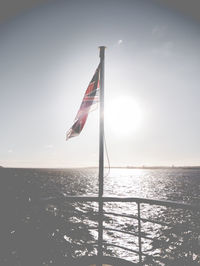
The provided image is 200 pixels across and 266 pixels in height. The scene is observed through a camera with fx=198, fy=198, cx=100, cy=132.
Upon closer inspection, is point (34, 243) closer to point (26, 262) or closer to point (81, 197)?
point (26, 262)

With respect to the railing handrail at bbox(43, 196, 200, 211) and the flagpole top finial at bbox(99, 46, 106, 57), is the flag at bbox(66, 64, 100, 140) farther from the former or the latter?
the railing handrail at bbox(43, 196, 200, 211)

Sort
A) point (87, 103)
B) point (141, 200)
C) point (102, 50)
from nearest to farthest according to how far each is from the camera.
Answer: point (141, 200), point (102, 50), point (87, 103)

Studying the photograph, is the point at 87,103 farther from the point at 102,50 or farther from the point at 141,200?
the point at 141,200

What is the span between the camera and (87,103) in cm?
477

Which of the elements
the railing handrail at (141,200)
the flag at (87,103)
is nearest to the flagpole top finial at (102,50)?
the flag at (87,103)

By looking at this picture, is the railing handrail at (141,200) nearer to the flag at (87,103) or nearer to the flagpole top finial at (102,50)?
the flag at (87,103)

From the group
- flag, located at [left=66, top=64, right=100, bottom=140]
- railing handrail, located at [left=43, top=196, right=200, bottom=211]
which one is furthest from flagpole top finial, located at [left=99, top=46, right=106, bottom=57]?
railing handrail, located at [left=43, top=196, right=200, bottom=211]

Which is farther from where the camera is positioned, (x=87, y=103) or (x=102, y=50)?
(x=87, y=103)

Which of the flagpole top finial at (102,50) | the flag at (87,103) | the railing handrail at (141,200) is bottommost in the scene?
the railing handrail at (141,200)

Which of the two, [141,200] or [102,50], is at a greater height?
[102,50]

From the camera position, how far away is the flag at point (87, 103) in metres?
4.58

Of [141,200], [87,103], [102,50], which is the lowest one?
[141,200]

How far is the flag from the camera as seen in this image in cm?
458

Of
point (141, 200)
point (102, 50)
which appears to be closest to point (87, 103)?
point (102, 50)
